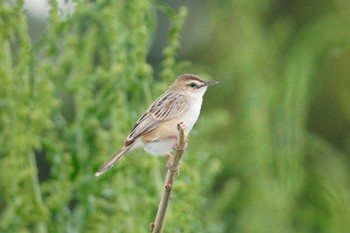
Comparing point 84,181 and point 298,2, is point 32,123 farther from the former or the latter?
point 298,2

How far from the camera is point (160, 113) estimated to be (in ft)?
15.2

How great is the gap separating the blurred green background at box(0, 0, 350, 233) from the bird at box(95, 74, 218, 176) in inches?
5.9

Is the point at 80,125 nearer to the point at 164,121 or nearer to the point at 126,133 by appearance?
the point at 126,133

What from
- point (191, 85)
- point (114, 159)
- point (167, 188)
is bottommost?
point (167, 188)

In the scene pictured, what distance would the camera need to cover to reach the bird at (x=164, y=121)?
14.5 ft

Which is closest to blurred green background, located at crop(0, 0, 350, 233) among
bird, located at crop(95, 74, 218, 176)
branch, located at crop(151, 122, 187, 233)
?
bird, located at crop(95, 74, 218, 176)

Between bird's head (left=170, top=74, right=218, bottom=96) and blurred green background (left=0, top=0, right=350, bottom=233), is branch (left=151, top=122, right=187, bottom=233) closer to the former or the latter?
blurred green background (left=0, top=0, right=350, bottom=233)

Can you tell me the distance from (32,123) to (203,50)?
2576 mm

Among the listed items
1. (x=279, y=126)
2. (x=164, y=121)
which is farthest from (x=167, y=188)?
(x=279, y=126)

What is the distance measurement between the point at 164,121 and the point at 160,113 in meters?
0.05

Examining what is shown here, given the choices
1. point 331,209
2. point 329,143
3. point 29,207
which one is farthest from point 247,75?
point 29,207

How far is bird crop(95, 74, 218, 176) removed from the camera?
4.42m

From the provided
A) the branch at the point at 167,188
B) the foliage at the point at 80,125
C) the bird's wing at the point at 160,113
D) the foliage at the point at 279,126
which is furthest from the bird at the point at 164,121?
the branch at the point at 167,188

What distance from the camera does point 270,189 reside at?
548 centimetres
